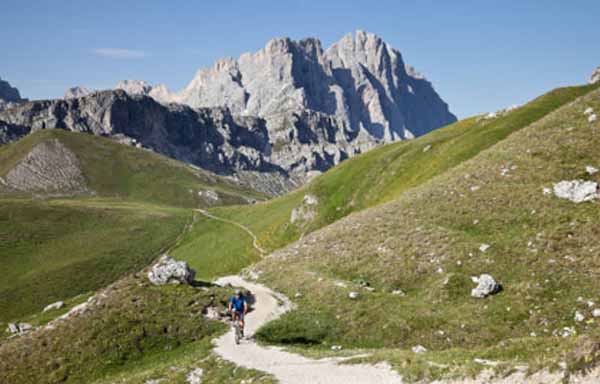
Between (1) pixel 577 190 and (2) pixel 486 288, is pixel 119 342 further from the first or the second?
(1) pixel 577 190

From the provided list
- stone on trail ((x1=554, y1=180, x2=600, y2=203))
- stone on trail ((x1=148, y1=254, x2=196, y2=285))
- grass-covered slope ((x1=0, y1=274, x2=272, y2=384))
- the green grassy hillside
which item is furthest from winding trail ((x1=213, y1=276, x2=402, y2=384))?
the green grassy hillside

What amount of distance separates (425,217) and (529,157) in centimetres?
1482

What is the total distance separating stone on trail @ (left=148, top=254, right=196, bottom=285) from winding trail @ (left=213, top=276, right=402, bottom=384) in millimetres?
8506

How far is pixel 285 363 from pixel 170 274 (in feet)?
66.9

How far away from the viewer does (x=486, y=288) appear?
33219 millimetres

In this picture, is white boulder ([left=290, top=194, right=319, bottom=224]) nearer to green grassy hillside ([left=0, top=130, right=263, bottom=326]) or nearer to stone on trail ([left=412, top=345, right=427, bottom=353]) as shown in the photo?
green grassy hillside ([left=0, top=130, right=263, bottom=326])

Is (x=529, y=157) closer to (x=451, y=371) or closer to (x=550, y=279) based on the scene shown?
(x=550, y=279)

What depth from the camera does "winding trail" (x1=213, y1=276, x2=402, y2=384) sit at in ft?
69.8

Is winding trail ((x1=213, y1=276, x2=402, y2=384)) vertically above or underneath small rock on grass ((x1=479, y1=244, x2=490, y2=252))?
underneath

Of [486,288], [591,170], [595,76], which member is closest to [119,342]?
[486,288]

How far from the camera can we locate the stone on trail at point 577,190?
135 feet

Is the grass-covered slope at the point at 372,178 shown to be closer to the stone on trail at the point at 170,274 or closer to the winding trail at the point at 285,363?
the stone on trail at the point at 170,274

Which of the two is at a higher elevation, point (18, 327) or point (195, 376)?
point (195, 376)

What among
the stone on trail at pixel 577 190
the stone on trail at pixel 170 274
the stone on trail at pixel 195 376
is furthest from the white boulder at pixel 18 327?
the stone on trail at pixel 577 190
